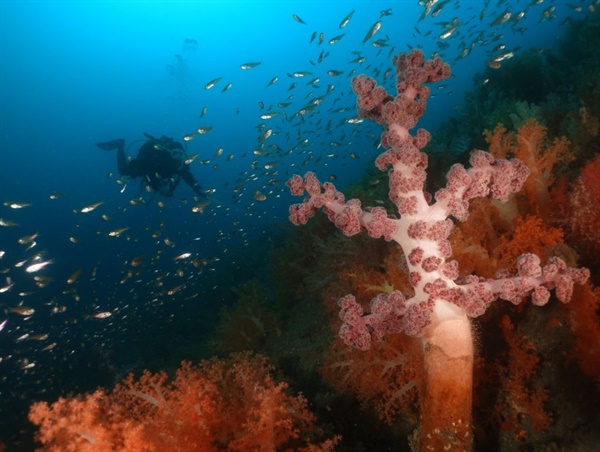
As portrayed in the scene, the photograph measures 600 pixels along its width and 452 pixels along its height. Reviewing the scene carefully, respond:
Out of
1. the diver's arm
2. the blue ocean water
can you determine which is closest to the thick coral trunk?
the diver's arm

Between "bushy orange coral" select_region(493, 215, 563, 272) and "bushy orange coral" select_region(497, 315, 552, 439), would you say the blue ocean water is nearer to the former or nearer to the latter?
"bushy orange coral" select_region(493, 215, 563, 272)

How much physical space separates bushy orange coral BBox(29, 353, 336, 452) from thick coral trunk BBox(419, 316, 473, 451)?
42.1 inches

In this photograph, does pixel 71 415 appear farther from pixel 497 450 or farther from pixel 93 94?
pixel 93 94

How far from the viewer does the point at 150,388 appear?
3.99 m

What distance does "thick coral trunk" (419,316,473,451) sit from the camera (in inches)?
114

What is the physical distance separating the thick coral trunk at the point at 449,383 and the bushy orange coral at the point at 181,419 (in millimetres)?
1069

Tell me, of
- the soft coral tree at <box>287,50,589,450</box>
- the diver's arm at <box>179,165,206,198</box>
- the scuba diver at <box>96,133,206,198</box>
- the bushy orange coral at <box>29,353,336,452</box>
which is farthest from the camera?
the diver's arm at <box>179,165,206,198</box>

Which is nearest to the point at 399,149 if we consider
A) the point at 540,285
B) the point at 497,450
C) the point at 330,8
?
the point at 540,285

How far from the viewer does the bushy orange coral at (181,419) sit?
3.32 meters

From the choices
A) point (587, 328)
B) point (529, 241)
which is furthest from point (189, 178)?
point (587, 328)

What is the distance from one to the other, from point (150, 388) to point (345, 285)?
2.97 meters

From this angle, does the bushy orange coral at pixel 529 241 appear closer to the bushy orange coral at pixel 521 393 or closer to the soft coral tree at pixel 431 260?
the bushy orange coral at pixel 521 393

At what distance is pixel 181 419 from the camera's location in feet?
11.8

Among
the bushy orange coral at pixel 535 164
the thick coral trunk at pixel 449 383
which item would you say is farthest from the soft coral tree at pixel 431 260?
the bushy orange coral at pixel 535 164
